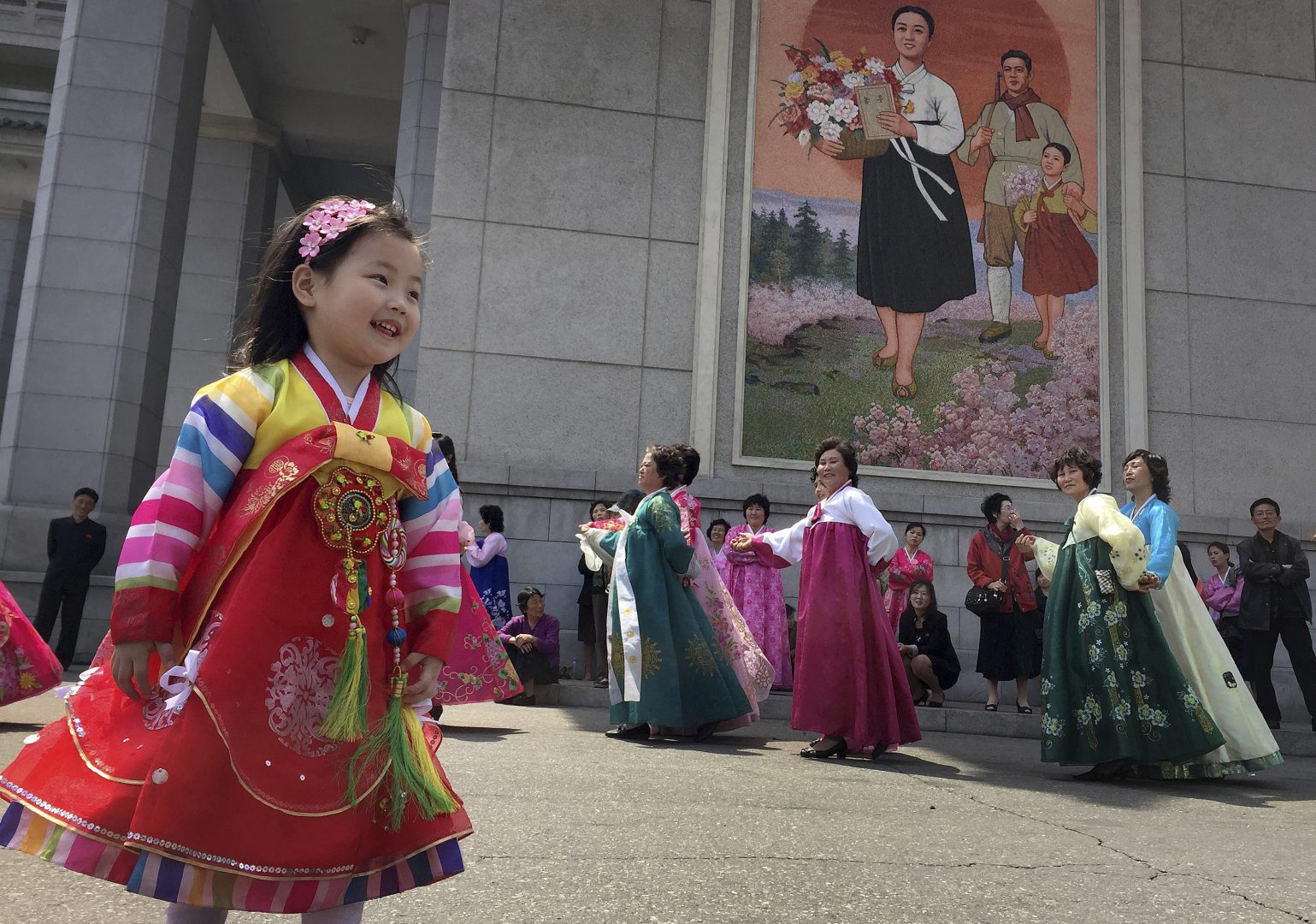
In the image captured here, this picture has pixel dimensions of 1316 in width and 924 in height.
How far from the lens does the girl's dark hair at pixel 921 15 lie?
11031mm

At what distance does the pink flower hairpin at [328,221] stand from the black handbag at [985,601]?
7.12 meters

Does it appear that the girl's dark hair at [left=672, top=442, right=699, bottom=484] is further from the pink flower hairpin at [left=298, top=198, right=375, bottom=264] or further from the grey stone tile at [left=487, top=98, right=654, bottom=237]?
the pink flower hairpin at [left=298, top=198, right=375, bottom=264]

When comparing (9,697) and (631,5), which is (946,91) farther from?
(9,697)

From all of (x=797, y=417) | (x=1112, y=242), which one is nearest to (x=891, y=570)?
(x=797, y=417)

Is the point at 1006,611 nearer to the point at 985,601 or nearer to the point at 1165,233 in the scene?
the point at 985,601

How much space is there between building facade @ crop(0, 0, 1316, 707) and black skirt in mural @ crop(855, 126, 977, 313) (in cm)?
124

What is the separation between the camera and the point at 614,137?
10.8 m

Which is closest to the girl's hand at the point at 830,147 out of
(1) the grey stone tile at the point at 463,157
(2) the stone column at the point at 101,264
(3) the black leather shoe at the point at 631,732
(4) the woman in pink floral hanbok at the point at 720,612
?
(1) the grey stone tile at the point at 463,157

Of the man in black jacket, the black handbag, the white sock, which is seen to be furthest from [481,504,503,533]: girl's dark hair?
the man in black jacket

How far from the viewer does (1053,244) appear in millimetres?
10977

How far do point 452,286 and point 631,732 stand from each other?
5.26 metres

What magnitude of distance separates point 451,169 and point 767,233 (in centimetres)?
301

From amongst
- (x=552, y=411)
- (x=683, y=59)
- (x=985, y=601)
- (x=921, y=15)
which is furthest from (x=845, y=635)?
(x=921, y=15)

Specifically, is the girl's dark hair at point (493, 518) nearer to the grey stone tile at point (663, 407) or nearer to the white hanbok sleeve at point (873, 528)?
the grey stone tile at point (663, 407)
